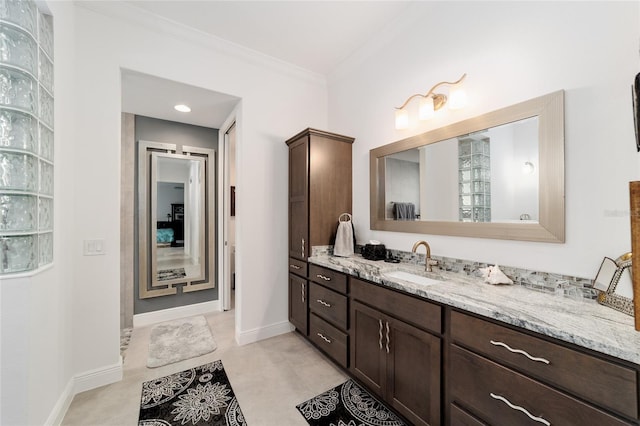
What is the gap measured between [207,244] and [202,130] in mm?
1552

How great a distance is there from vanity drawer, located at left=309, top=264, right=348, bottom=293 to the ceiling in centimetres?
197

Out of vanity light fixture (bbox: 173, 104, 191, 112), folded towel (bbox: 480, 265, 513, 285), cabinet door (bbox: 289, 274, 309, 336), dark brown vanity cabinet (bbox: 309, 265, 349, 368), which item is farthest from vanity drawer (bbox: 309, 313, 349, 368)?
vanity light fixture (bbox: 173, 104, 191, 112)

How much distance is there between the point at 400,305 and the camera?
5.02ft

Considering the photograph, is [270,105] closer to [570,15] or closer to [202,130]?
[202,130]

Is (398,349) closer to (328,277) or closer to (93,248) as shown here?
(328,277)

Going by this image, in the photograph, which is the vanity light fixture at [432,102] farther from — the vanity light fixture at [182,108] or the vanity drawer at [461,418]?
the vanity light fixture at [182,108]

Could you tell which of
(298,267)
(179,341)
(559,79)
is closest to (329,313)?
(298,267)

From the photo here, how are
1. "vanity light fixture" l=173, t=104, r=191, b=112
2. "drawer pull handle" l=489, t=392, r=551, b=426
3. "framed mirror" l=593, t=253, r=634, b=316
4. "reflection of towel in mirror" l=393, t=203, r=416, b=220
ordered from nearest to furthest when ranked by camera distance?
"drawer pull handle" l=489, t=392, r=551, b=426, "framed mirror" l=593, t=253, r=634, b=316, "reflection of towel in mirror" l=393, t=203, r=416, b=220, "vanity light fixture" l=173, t=104, r=191, b=112

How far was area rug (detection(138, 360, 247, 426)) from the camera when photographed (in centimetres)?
164

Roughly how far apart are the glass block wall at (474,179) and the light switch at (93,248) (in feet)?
9.02

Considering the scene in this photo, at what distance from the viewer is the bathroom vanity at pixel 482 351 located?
87cm

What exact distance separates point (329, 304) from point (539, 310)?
4.61 ft

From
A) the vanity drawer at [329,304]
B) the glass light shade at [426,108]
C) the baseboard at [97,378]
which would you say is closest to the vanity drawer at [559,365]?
the vanity drawer at [329,304]

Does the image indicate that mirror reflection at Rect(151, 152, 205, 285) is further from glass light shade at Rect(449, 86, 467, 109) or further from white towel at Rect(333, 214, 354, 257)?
glass light shade at Rect(449, 86, 467, 109)
